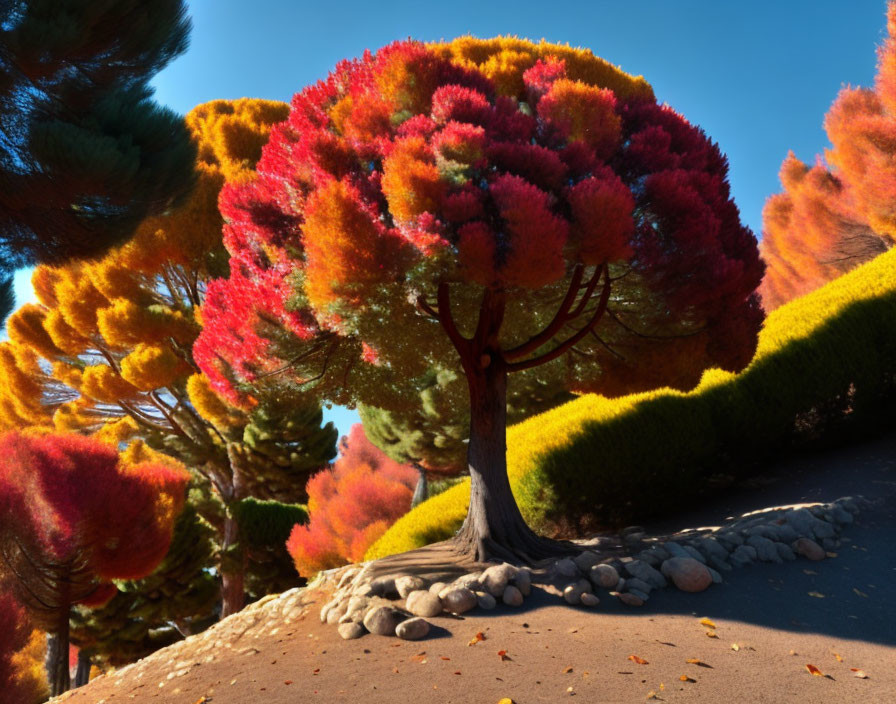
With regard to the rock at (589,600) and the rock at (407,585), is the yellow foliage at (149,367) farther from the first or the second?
the rock at (589,600)

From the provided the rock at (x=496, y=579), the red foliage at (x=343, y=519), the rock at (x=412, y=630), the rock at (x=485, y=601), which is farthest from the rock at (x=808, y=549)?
the red foliage at (x=343, y=519)

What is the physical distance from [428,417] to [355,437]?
53.3 feet

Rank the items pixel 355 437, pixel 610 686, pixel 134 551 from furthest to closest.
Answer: pixel 355 437
pixel 134 551
pixel 610 686

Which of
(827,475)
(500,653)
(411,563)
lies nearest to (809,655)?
(500,653)

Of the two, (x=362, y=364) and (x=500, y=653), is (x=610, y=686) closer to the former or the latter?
(x=500, y=653)

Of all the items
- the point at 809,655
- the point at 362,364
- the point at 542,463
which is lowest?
the point at 809,655

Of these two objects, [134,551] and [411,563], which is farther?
[134,551]

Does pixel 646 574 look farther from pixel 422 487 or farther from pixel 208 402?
pixel 422 487

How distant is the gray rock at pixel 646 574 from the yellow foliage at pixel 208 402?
356 inches

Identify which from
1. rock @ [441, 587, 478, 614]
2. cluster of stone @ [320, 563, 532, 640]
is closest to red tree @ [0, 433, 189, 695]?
Result: cluster of stone @ [320, 563, 532, 640]

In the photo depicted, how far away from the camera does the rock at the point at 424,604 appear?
12.9 ft

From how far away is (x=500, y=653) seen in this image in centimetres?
333

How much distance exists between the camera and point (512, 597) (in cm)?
406

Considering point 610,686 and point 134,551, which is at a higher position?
point 134,551
